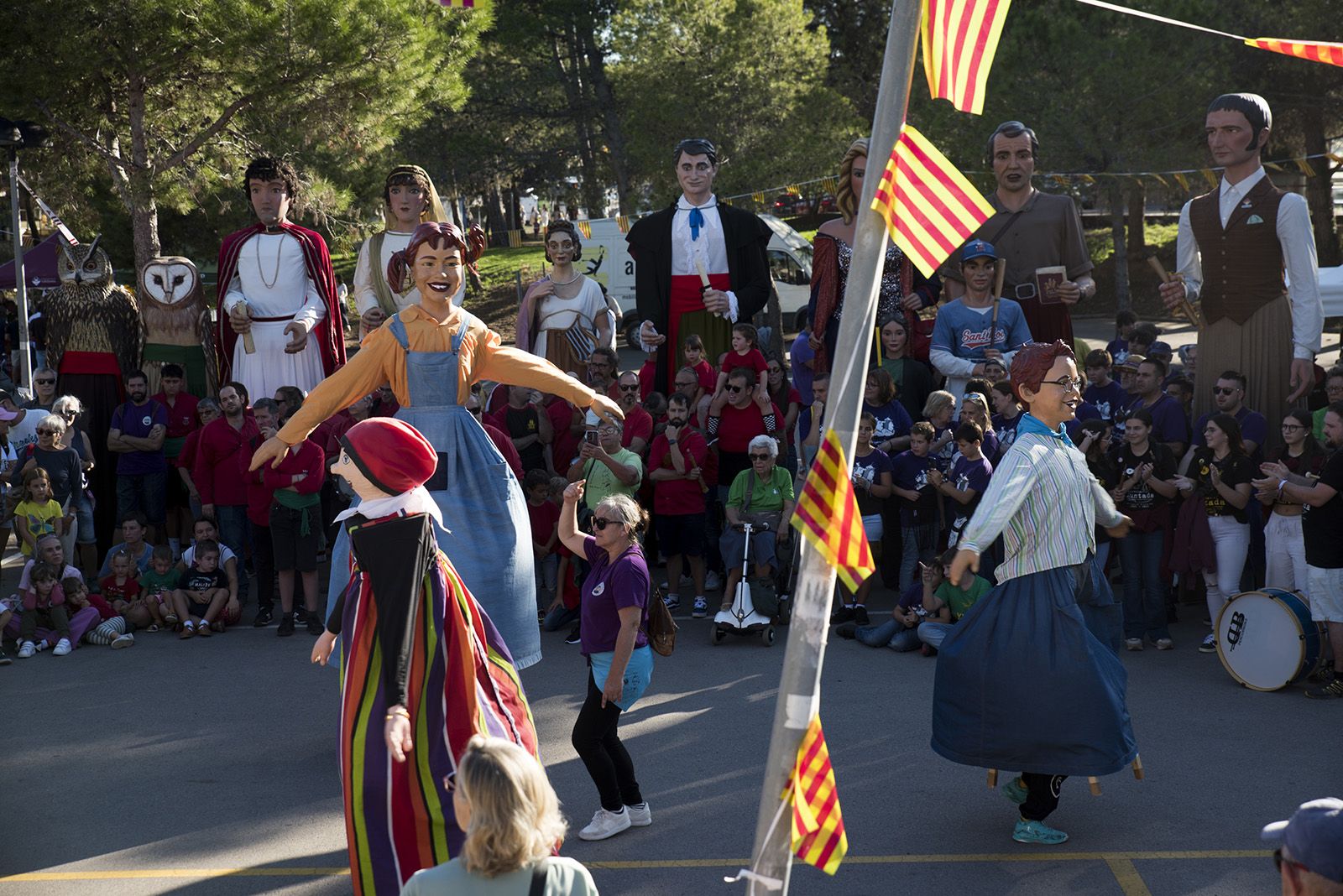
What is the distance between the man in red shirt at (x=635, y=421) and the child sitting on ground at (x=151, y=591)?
10.1 ft

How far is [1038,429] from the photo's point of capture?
5.27m

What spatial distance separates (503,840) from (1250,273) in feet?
23.3

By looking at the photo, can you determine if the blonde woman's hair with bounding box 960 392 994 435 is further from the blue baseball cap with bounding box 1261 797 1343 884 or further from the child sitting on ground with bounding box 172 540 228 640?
the blue baseball cap with bounding box 1261 797 1343 884

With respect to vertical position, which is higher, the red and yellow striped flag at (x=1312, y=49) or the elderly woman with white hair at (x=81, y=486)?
the red and yellow striped flag at (x=1312, y=49)

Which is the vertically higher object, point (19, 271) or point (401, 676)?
point (19, 271)

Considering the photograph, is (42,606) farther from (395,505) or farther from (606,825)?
(395,505)

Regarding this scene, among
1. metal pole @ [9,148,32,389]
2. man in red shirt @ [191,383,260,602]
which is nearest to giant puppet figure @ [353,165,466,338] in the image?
man in red shirt @ [191,383,260,602]

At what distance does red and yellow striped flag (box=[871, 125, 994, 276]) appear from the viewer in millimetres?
3104

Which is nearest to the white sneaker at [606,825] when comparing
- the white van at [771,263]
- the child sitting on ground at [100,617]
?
the child sitting on ground at [100,617]

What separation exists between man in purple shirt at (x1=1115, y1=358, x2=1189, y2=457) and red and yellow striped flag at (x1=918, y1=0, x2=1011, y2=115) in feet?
18.3

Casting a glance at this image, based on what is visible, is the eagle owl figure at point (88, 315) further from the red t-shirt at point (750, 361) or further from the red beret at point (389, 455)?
the red beret at point (389, 455)

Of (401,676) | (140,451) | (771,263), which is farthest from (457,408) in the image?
(771,263)

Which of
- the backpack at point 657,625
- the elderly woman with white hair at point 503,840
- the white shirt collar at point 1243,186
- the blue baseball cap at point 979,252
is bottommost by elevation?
the backpack at point 657,625

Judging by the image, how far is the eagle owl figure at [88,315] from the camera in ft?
34.6
